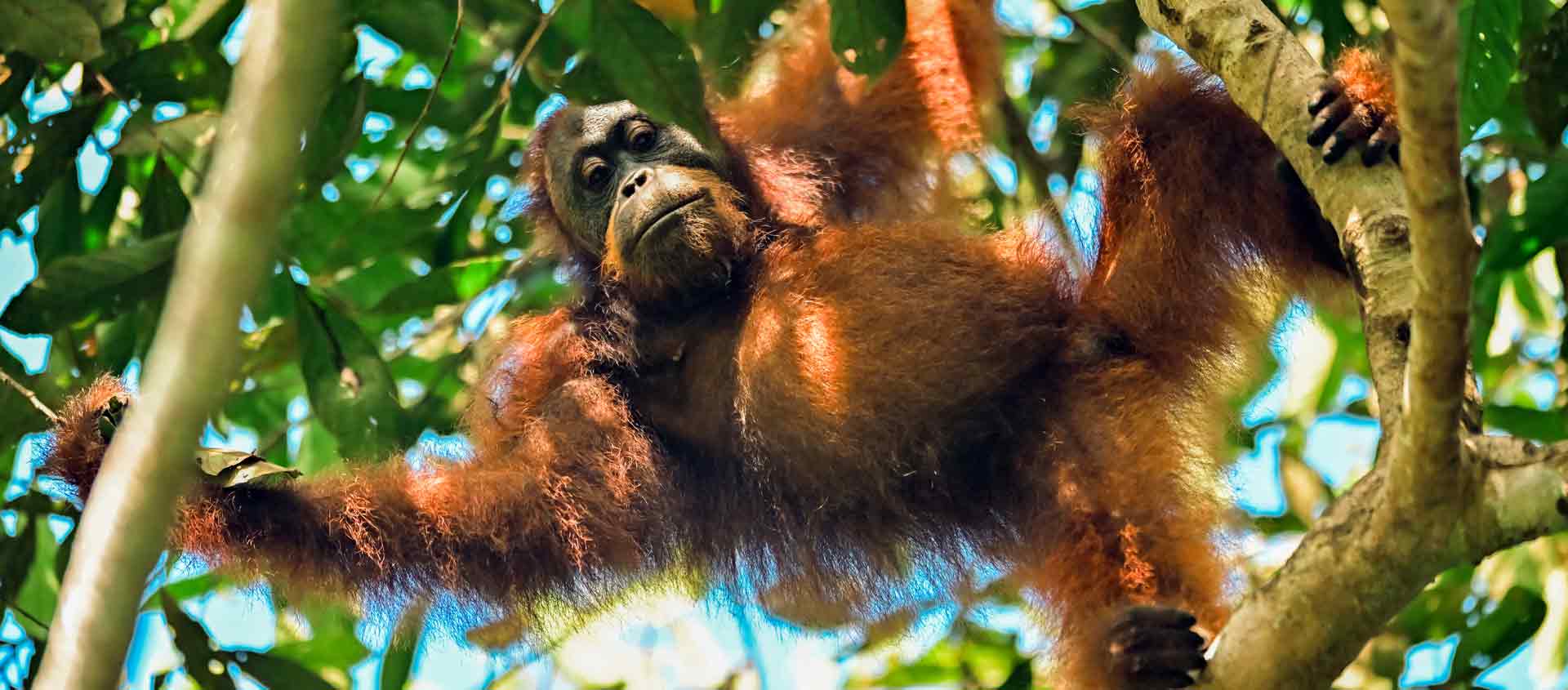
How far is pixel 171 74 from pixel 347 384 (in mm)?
1150

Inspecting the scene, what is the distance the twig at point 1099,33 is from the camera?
205 inches

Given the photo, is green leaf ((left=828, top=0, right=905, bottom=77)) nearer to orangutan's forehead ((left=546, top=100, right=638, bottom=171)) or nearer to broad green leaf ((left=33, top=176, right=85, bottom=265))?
orangutan's forehead ((left=546, top=100, right=638, bottom=171))

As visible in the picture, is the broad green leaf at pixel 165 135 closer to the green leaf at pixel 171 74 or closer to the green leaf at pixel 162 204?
the green leaf at pixel 171 74

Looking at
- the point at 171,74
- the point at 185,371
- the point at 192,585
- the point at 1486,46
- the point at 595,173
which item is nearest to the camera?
the point at 185,371

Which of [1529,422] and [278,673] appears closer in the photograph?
[278,673]

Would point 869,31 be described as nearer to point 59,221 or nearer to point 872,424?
point 872,424

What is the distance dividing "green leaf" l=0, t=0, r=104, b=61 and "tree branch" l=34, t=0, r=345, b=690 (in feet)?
10.6

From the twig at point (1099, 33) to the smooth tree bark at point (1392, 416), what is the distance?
1592mm

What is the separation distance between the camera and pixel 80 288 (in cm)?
458

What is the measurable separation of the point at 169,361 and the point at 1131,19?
4.73 meters

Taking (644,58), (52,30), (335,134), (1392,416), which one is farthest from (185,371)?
(335,134)

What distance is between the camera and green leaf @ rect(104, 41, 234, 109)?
16.6 feet

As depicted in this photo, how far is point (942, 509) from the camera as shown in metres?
5.04

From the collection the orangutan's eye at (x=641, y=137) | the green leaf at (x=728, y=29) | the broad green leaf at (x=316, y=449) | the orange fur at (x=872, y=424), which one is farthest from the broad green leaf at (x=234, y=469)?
the green leaf at (x=728, y=29)
